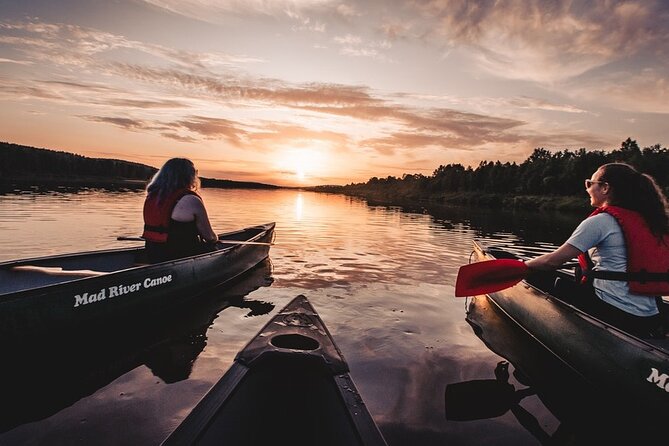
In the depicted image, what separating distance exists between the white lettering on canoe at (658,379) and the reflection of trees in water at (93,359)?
16.4 feet

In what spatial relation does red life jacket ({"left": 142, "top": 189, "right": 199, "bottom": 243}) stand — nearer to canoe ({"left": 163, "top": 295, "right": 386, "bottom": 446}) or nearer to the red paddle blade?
canoe ({"left": 163, "top": 295, "right": 386, "bottom": 446})

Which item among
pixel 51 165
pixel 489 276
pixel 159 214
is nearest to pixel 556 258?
pixel 489 276

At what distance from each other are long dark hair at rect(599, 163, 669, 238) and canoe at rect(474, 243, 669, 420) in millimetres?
1297

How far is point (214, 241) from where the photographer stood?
772 cm

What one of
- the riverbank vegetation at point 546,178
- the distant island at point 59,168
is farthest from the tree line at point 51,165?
the riverbank vegetation at point 546,178

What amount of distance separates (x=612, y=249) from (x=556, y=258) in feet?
1.92

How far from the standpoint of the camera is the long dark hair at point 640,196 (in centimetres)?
429

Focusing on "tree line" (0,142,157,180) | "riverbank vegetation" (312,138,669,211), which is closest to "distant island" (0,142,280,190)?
"tree line" (0,142,157,180)

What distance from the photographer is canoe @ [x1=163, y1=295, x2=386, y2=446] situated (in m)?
2.45

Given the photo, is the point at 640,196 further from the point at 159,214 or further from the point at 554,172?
the point at 554,172

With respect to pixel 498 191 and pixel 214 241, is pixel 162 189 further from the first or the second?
pixel 498 191

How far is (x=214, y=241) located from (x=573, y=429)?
21.2 ft

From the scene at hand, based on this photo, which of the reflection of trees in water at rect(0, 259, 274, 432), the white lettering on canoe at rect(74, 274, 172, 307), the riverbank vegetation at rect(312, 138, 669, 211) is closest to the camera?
the reflection of trees in water at rect(0, 259, 274, 432)

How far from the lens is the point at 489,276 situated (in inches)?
223
